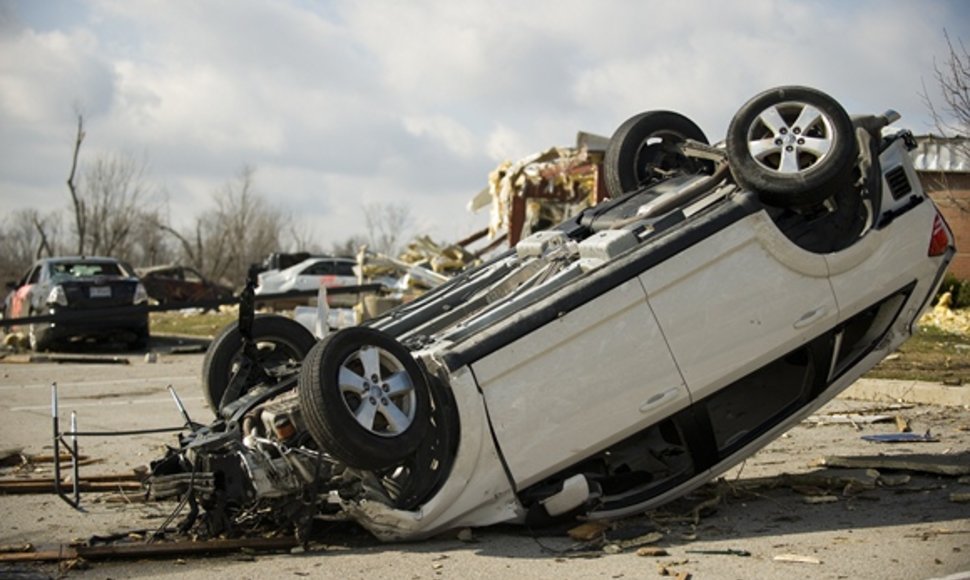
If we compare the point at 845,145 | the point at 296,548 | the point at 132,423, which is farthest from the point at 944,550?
the point at 132,423

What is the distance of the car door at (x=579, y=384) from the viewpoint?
618cm

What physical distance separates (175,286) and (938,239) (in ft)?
112

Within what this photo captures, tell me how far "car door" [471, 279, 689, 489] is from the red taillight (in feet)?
5.75

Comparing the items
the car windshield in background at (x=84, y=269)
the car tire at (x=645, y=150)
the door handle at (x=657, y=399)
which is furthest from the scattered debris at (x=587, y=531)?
the car windshield in background at (x=84, y=269)

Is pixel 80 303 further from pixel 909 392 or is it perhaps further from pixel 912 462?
pixel 912 462

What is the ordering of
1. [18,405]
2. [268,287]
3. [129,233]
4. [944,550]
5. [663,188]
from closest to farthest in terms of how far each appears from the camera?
[944,550] < [663,188] < [18,405] < [268,287] < [129,233]

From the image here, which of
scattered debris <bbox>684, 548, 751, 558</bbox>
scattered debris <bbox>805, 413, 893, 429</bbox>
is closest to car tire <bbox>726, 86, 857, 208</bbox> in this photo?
scattered debris <bbox>684, 548, 751, 558</bbox>

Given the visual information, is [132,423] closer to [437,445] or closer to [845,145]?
[437,445]

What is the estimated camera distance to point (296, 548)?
20.6 feet

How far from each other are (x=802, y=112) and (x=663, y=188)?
99cm

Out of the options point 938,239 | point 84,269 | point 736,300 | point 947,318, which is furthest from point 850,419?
point 84,269

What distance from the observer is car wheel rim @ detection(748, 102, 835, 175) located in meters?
6.57

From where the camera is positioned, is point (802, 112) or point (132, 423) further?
point (132, 423)

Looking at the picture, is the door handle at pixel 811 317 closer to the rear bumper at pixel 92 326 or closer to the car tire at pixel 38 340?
the rear bumper at pixel 92 326
